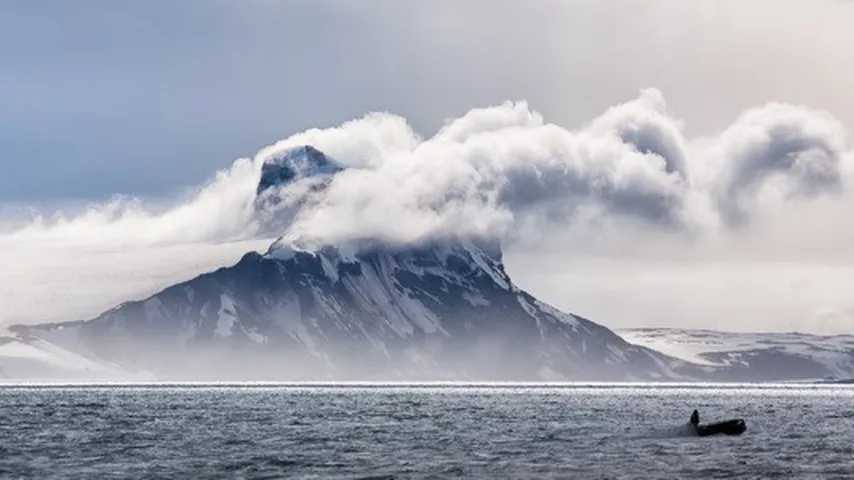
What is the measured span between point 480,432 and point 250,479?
75.0 m

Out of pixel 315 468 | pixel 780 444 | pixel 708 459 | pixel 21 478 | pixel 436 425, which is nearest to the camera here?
pixel 21 478

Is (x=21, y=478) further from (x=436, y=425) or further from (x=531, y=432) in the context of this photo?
(x=436, y=425)

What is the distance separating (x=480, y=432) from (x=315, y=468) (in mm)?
64518

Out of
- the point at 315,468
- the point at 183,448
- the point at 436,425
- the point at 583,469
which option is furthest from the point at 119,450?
the point at 436,425

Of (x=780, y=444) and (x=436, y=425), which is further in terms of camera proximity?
(x=436, y=425)

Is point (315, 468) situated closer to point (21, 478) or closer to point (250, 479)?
point (250, 479)

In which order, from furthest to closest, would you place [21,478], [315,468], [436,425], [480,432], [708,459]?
[436,425] → [480,432] → [708,459] → [315,468] → [21,478]

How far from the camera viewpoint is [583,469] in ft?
385

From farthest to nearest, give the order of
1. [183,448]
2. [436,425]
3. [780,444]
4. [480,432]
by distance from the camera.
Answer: [436,425]
[480,432]
[780,444]
[183,448]

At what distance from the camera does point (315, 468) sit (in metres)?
117

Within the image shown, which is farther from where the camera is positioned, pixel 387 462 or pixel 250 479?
pixel 387 462

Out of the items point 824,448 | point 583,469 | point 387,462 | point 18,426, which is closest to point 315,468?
point 387,462

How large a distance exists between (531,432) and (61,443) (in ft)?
199

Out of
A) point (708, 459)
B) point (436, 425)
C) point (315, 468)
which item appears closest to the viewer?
point (315, 468)
